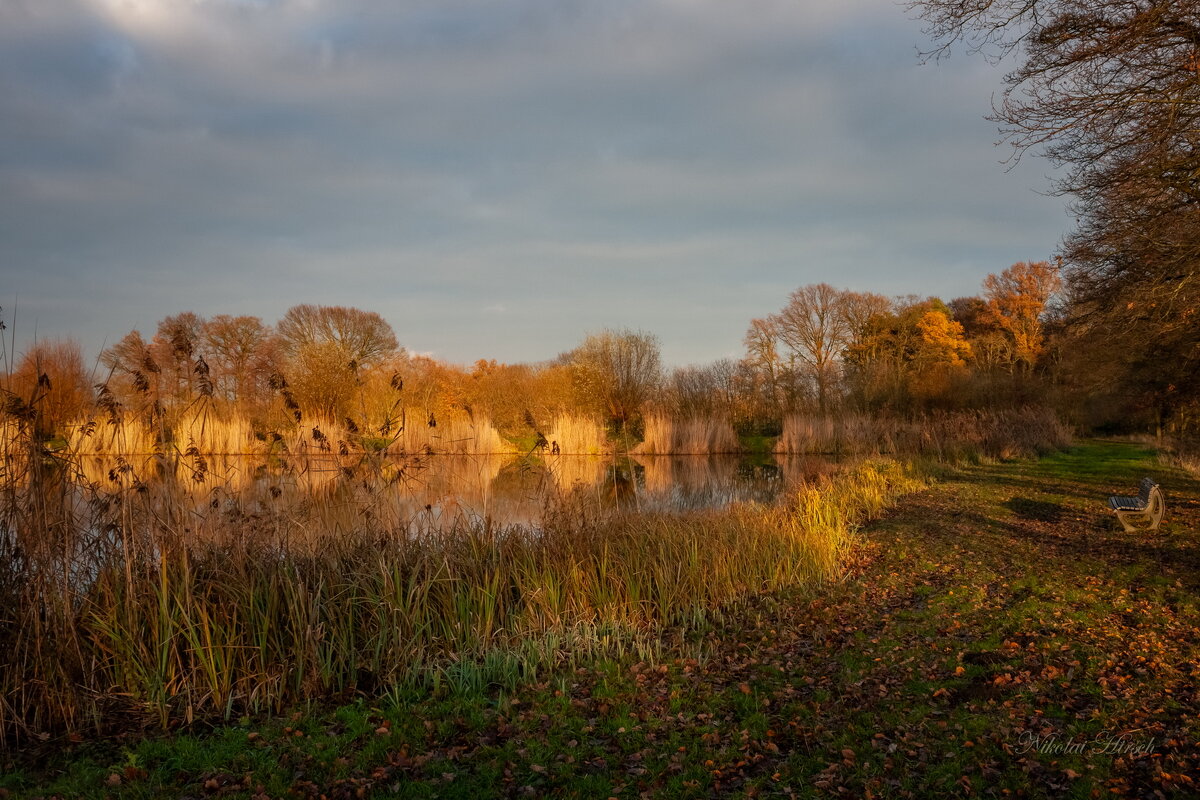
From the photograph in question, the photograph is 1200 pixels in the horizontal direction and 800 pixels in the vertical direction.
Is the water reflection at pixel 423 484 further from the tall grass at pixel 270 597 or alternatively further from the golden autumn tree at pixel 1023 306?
the golden autumn tree at pixel 1023 306

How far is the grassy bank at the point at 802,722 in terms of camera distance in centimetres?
356

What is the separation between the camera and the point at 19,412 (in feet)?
13.2

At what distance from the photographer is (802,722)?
4.31m

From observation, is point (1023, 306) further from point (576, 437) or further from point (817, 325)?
point (576, 437)

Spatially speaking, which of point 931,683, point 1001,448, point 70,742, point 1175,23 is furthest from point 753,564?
point 1001,448

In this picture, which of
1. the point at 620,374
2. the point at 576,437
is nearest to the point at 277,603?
the point at 576,437

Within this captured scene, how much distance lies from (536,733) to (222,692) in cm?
201

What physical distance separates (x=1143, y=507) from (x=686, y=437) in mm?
18372

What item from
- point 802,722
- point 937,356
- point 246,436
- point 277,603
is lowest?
point 802,722

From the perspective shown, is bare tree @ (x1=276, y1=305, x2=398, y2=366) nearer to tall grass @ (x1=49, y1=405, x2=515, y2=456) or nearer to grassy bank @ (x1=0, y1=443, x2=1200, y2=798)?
tall grass @ (x1=49, y1=405, x2=515, y2=456)

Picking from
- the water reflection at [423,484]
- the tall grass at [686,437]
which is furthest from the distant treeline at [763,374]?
the water reflection at [423,484]

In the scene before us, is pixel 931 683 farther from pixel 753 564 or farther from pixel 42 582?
pixel 42 582

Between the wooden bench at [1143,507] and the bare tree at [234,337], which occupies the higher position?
the bare tree at [234,337]

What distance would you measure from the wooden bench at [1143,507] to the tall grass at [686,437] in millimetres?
17522
